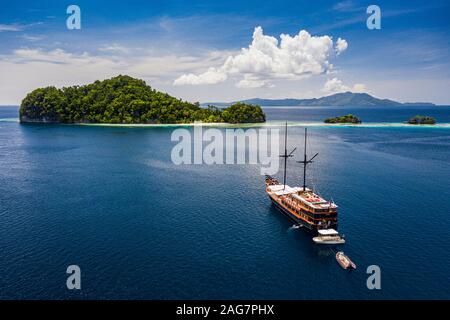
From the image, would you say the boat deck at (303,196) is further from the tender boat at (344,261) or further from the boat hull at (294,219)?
the tender boat at (344,261)

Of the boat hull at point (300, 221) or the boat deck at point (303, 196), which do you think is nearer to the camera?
the boat hull at point (300, 221)

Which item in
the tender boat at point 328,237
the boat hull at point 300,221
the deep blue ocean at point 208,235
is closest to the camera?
the deep blue ocean at point 208,235

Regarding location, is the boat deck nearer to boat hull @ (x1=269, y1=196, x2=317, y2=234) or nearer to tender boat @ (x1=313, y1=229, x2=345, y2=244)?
boat hull @ (x1=269, y1=196, x2=317, y2=234)

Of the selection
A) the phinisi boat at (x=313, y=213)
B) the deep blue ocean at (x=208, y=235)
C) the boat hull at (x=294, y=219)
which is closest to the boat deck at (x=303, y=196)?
the phinisi boat at (x=313, y=213)

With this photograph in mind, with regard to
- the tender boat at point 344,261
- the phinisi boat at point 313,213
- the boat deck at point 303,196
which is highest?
the boat deck at point 303,196

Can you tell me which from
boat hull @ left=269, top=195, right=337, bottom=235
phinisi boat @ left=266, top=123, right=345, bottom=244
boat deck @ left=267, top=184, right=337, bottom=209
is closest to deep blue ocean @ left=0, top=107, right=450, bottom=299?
boat hull @ left=269, top=195, right=337, bottom=235
